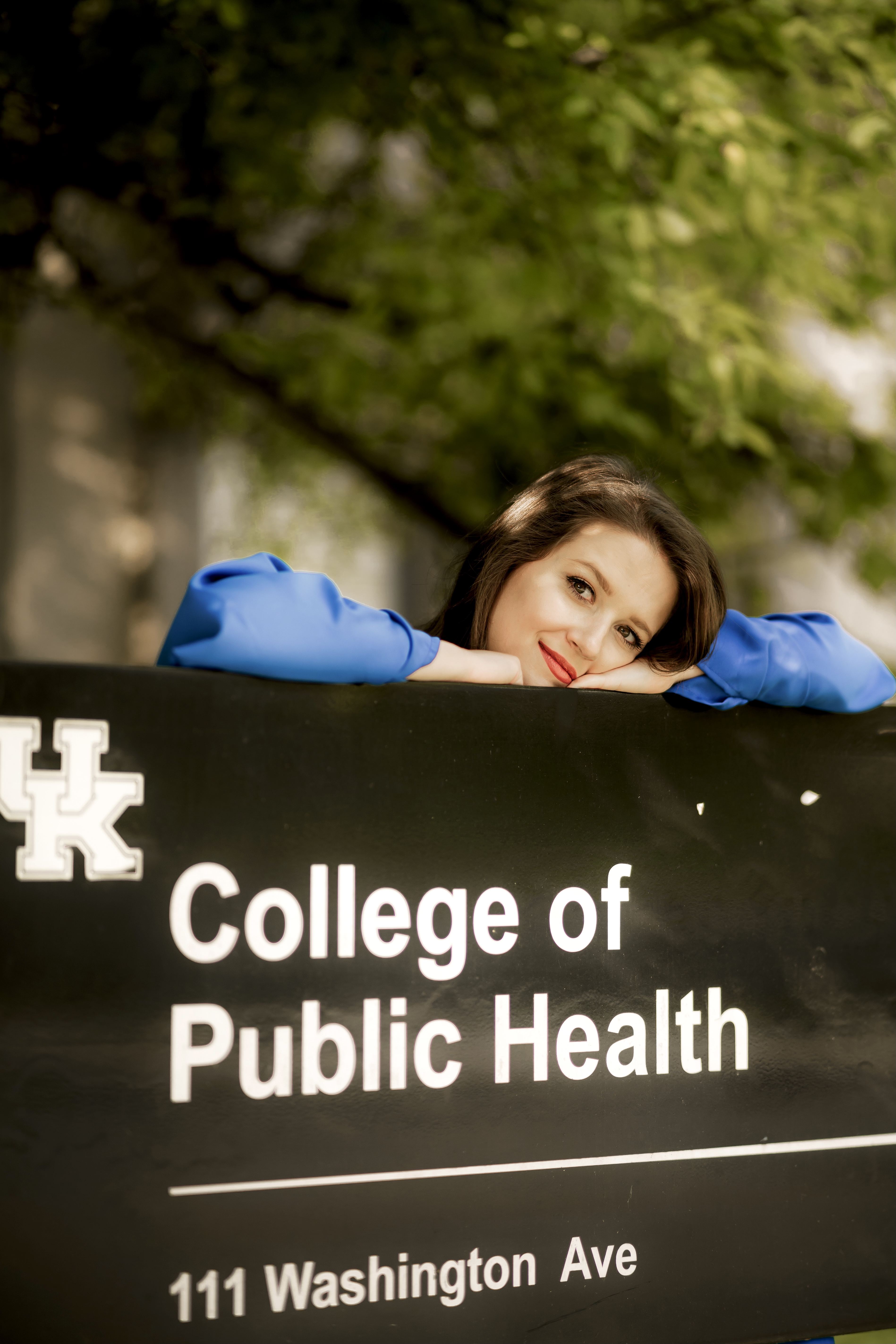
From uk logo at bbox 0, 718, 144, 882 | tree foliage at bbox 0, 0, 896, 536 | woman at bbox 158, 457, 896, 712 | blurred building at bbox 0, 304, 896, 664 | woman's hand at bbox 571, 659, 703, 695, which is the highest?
tree foliage at bbox 0, 0, 896, 536

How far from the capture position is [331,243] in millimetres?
4293

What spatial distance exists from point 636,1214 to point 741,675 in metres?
0.78

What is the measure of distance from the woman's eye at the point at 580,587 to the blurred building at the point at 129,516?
305 cm

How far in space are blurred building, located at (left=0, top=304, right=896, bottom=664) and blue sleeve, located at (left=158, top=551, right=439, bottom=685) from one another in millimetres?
3453

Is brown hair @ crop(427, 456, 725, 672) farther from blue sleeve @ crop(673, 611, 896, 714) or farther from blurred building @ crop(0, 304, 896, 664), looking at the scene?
blurred building @ crop(0, 304, 896, 664)

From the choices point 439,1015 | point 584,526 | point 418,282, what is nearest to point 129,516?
point 418,282

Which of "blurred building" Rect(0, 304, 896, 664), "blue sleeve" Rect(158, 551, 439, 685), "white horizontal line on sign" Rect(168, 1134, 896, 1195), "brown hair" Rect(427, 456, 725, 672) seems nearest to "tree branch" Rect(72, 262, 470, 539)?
"blurred building" Rect(0, 304, 896, 664)

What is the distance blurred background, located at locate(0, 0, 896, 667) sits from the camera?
2.79 m

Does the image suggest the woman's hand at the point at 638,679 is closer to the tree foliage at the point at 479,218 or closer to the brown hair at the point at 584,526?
the brown hair at the point at 584,526

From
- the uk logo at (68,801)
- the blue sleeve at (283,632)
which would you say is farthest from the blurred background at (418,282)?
the uk logo at (68,801)

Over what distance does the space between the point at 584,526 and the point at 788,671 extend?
479 millimetres

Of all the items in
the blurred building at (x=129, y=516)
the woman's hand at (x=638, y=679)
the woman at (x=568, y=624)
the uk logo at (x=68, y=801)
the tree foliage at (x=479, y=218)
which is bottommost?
the blurred building at (x=129, y=516)

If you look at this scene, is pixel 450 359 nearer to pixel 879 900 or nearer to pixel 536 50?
pixel 536 50

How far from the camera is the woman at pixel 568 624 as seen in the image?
1.44 m
